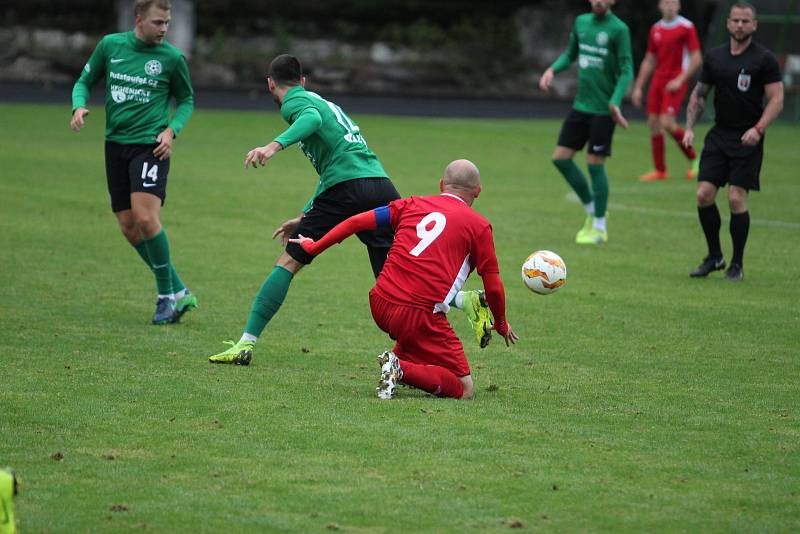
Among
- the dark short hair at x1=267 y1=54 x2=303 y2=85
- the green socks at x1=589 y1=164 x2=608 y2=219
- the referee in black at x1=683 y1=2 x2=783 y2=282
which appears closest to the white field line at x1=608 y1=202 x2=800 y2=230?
the green socks at x1=589 y1=164 x2=608 y2=219

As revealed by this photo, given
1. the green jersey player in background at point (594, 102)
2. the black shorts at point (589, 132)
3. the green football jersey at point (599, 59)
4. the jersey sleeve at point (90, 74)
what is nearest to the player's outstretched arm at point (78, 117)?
the jersey sleeve at point (90, 74)

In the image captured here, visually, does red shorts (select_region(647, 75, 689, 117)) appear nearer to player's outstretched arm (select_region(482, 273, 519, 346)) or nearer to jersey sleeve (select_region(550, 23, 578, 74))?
jersey sleeve (select_region(550, 23, 578, 74))

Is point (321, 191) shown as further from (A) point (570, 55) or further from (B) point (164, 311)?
(A) point (570, 55)

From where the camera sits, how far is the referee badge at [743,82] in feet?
37.4

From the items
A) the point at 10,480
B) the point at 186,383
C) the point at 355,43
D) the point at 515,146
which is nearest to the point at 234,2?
the point at 355,43

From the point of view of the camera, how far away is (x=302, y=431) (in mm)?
6258

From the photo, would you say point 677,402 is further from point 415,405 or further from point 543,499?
point 543,499

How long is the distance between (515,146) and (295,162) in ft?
17.5

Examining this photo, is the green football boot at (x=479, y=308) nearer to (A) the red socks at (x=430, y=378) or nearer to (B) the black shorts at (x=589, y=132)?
(A) the red socks at (x=430, y=378)

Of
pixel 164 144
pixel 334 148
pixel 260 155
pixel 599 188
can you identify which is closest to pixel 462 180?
pixel 260 155

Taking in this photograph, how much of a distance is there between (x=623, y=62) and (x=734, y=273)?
2.91 metres

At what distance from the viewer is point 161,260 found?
930 centimetres

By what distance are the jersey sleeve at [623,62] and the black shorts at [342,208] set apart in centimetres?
595

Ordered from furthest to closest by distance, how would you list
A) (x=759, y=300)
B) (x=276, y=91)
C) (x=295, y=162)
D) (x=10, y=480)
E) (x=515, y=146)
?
(x=515, y=146) < (x=295, y=162) < (x=759, y=300) < (x=276, y=91) < (x=10, y=480)
